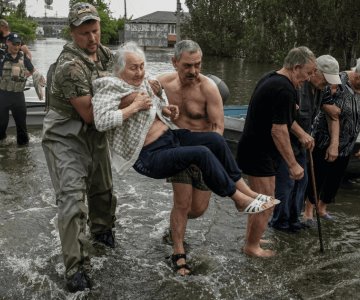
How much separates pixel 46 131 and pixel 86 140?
35 centimetres

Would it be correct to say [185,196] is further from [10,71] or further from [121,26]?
[121,26]

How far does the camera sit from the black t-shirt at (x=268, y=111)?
4465mm

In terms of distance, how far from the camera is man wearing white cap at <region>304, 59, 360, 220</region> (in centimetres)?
567

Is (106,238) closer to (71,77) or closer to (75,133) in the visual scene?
(75,133)

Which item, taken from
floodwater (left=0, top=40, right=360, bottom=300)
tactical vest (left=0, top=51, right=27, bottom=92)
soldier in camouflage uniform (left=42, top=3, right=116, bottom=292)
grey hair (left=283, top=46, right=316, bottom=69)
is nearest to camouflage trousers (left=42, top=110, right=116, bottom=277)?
soldier in camouflage uniform (left=42, top=3, right=116, bottom=292)

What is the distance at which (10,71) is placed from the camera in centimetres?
877

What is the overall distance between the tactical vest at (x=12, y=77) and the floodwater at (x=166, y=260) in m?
2.56

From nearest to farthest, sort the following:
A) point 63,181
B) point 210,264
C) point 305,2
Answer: point 63,181
point 210,264
point 305,2

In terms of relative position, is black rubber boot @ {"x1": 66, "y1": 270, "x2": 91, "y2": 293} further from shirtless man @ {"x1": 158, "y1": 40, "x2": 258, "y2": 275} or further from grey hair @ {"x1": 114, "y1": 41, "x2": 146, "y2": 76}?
grey hair @ {"x1": 114, "y1": 41, "x2": 146, "y2": 76}

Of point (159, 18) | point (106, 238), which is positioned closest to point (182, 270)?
point (106, 238)

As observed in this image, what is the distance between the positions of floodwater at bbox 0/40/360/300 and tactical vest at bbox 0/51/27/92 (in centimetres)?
256

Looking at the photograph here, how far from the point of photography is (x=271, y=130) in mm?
4605

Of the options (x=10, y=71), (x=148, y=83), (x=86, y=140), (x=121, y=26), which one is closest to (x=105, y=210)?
(x=86, y=140)

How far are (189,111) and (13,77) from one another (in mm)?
5158
